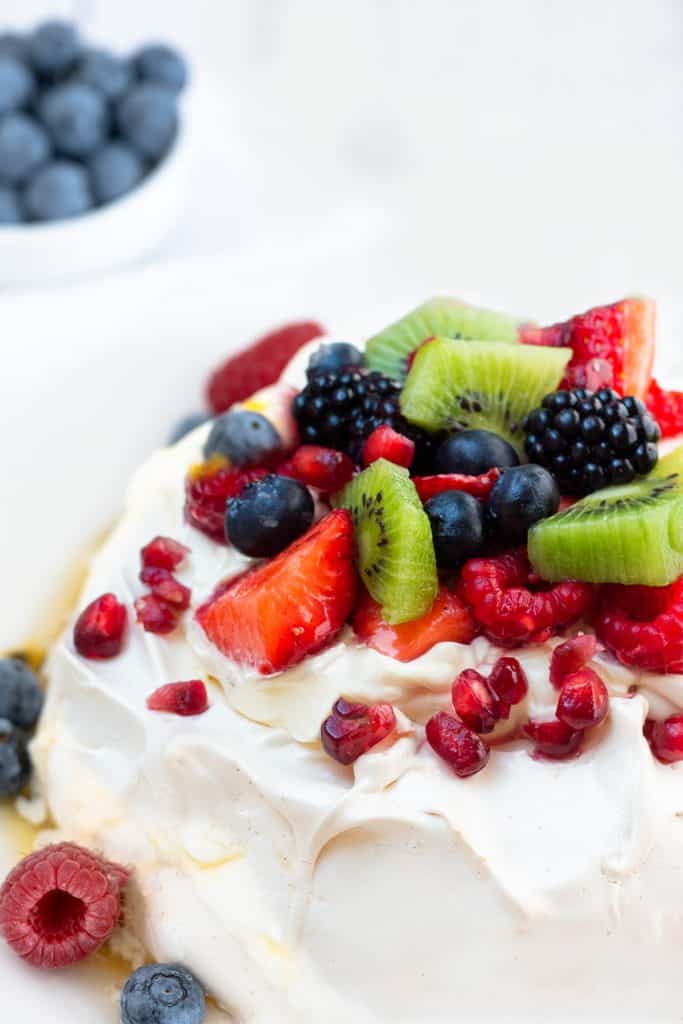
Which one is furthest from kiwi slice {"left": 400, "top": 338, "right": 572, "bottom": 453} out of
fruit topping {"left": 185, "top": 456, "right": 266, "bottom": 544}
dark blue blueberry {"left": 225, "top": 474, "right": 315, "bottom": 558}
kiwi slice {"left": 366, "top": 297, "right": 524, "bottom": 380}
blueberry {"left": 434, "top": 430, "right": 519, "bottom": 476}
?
fruit topping {"left": 185, "top": 456, "right": 266, "bottom": 544}

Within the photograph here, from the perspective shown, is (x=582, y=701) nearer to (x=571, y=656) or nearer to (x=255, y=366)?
(x=571, y=656)

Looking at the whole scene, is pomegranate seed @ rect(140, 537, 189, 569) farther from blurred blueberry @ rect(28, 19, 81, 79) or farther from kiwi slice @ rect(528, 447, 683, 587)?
blurred blueberry @ rect(28, 19, 81, 79)

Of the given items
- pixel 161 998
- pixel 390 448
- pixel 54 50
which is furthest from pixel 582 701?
pixel 54 50

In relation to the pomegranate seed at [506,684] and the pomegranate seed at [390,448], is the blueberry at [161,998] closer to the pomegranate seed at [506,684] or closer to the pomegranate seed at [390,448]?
the pomegranate seed at [506,684]

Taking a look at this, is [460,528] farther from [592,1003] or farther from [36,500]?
[36,500]

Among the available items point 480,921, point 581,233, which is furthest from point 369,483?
point 581,233

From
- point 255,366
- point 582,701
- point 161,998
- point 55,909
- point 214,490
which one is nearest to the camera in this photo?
point 582,701
